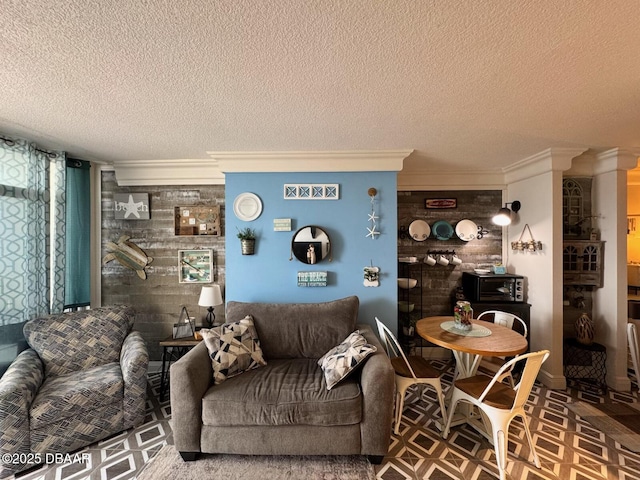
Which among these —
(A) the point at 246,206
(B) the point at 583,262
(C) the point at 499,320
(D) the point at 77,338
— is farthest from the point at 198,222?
(B) the point at 583,262

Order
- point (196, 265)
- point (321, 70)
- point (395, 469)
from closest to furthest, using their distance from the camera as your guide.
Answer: point (321, 70) → point (395, 469) → point (196, 265)

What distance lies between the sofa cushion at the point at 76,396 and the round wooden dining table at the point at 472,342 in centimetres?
249

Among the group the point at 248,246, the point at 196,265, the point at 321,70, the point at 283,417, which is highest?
the point at 321,70

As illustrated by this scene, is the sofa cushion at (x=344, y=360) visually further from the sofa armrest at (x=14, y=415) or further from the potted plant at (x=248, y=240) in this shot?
the sofa armrest at (x=14, y=415)

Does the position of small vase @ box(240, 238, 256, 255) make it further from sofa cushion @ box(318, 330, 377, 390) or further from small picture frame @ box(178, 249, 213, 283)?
sofa cushion @ box(318, 330, 377, 390)

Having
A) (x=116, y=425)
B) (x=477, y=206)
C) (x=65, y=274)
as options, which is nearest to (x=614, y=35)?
(x=477, y=206)

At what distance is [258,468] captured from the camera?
5.86 ft

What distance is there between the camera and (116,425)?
81.5 inches

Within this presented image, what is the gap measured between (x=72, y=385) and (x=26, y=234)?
144 cm

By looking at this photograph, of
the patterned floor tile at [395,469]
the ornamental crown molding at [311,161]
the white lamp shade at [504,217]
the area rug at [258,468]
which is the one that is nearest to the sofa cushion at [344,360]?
the area rug at [258,468]

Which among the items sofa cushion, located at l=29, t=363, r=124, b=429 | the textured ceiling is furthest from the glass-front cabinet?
sofa cushion, located at l=29, t=363, r=124, b=429

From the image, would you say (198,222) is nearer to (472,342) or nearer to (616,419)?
(472,342)

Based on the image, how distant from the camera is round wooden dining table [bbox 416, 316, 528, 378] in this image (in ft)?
6.09

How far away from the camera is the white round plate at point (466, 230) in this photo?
339 cm
